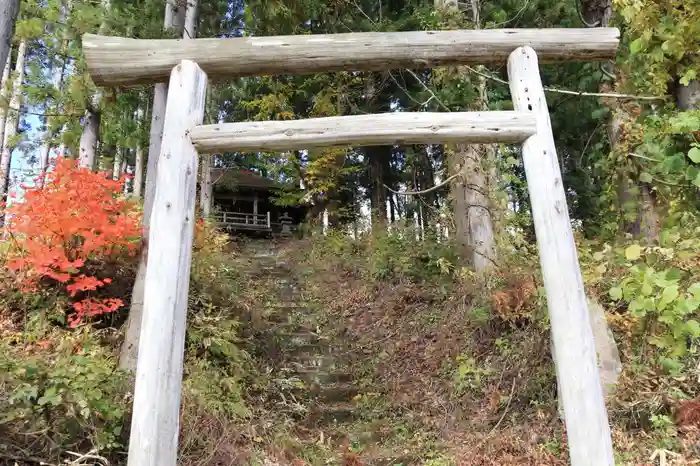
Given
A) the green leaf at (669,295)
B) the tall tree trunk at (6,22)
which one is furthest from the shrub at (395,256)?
the tall tree trunk at (6,22)

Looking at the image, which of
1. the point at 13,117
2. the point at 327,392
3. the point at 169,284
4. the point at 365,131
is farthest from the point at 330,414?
the point at 13,117

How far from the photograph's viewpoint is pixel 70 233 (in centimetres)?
522

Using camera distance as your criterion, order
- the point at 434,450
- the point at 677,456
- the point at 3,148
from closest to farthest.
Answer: the point at 677,456 < the point at 434,450 < the point at 3,148

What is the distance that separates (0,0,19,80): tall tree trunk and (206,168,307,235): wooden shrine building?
16282 mm

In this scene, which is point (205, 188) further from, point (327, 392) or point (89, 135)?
point (327, 392)

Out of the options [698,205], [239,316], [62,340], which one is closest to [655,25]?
[698,205]

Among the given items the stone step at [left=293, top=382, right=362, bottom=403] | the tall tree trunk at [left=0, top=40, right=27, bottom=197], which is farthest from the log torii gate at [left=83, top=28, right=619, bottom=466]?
the tall tree trunk at [left=0, top=40, right=27, bottom=197]

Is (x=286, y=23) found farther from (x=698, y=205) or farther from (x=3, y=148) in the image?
(x=3, y=148)

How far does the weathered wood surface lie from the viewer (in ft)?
10.9

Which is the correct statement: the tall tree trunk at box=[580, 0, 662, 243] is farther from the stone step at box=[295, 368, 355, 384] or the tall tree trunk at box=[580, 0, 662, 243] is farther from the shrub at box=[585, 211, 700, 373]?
the stone step at box=[295, 368, 355, 384]

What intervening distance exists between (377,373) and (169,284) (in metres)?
4.50

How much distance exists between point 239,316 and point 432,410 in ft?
10.2

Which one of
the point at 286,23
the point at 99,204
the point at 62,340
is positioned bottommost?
the point at 62,340

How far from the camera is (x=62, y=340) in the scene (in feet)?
16.0
